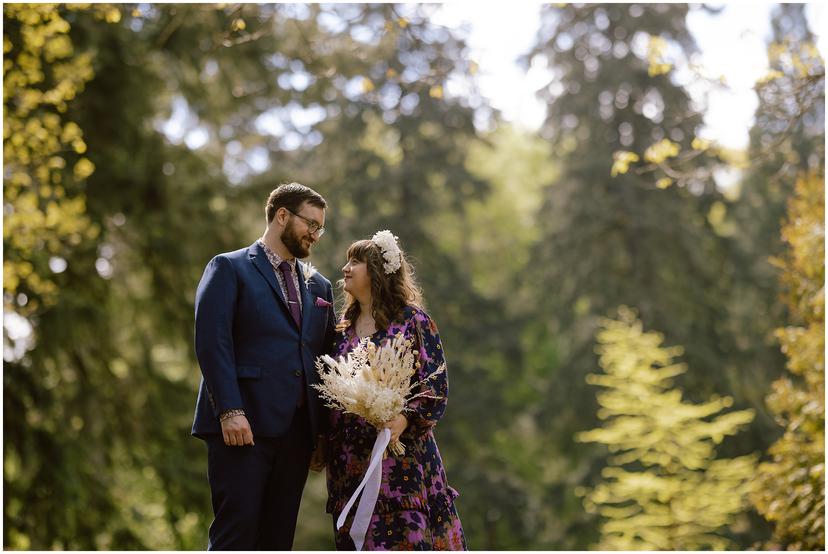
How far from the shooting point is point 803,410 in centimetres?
636

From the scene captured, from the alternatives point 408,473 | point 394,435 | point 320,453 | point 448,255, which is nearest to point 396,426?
point 394,435

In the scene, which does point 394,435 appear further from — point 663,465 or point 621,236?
point 621,236

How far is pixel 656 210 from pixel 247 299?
1249 cm

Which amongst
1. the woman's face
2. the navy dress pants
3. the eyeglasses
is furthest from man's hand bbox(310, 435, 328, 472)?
the eyeglasses

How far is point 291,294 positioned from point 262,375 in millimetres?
389

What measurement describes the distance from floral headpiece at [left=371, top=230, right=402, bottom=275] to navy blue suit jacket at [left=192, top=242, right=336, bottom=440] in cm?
36

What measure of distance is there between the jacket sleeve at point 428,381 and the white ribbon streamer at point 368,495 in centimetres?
18

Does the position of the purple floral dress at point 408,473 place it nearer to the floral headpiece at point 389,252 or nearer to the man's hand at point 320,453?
the man's hand at point 320,453

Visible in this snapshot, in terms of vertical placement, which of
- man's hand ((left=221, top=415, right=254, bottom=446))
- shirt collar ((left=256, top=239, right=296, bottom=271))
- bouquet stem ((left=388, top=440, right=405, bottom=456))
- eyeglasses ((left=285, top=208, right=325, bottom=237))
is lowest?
bouquet stem ((left=388, top=440, right=405, bottom=456))

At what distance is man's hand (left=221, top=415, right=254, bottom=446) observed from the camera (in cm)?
348

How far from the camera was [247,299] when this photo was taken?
147 inches

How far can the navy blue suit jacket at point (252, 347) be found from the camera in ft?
11.6

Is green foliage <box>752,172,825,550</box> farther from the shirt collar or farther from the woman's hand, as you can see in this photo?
the shirt collar

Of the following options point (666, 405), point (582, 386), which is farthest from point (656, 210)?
point (666, 405)
